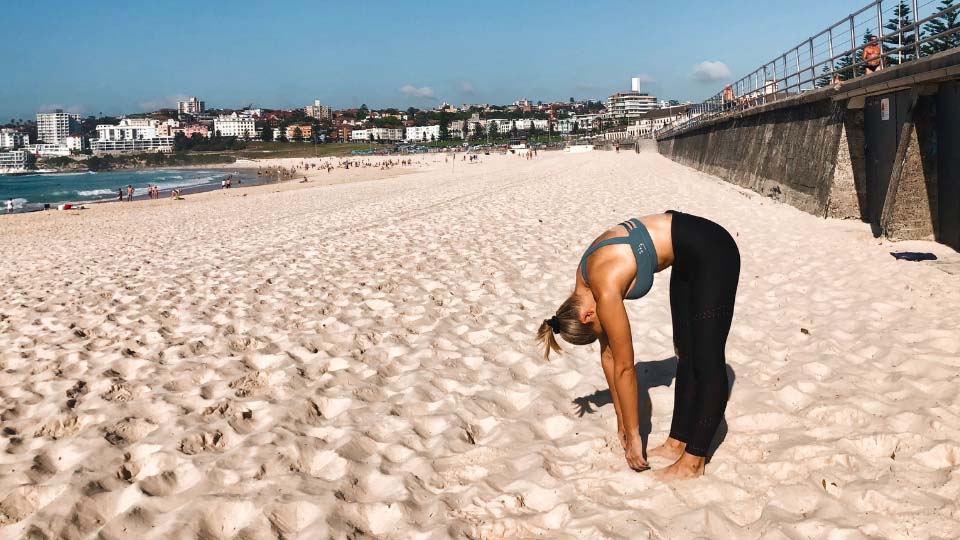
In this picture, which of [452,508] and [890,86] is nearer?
[452,508]

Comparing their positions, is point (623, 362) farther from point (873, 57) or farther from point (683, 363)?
point (873, 57)

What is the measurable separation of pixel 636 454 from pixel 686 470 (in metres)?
0.25

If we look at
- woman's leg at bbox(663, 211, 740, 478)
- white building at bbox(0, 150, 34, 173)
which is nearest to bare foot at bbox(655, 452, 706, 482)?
woman's leg at bbox(663, 211, 740, 478)

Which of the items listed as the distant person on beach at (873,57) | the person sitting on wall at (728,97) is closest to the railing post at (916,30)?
the distant person on beach at (873,57)

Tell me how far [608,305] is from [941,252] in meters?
7.41

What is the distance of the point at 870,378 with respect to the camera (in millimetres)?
4371

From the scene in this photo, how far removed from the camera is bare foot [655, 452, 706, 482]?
10.5 ft

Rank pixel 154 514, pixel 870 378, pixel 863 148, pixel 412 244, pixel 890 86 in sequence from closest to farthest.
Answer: pixel 154 514 → pixel 870 378 → pixel 890 86 → pixel 412 244 → pixel 863 148

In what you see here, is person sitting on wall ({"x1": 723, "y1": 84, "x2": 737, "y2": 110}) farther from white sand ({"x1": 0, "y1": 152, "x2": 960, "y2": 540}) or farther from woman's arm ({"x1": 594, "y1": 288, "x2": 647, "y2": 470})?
woman's arm ({"x1": 594, "y1": 288, "x2": 647, "y2": 470})

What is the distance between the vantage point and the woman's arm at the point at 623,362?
2926mm

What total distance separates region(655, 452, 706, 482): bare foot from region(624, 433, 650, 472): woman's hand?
0.32 feet

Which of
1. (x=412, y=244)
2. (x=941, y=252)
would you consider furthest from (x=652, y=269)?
(x=412, y=244)

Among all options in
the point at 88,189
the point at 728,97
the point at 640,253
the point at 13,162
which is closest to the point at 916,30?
the point at 640,253

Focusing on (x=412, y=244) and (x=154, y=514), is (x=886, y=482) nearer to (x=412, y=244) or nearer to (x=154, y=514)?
(x=154, y=514)
